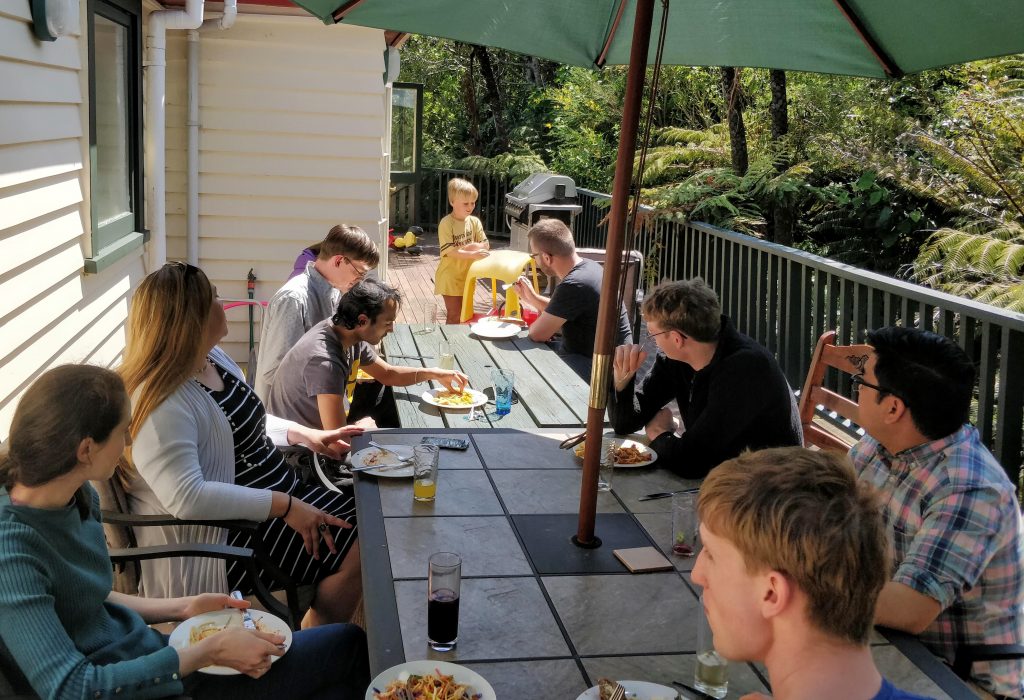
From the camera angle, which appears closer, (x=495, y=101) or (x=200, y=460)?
(x=200, y=460)

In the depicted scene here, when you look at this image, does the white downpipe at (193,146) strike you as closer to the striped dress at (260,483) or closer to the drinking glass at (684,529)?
the striped dress at (260,483)

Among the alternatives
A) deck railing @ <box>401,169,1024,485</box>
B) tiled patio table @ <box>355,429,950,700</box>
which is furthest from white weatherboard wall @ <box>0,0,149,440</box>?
deck railing @ <box>401,169,1024,485</box>

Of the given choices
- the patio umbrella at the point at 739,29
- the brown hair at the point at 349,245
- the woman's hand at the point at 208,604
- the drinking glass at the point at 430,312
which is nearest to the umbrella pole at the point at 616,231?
the patio umbrella at the point at 739,29

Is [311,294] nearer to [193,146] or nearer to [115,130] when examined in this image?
[115,130]

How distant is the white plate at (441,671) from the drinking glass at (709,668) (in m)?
0.40

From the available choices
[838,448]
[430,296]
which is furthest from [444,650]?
[430,296]

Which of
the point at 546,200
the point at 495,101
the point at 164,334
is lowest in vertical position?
the point at 164,334

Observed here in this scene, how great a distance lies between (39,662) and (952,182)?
7346mm

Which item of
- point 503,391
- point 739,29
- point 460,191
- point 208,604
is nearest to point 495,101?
point 460,191

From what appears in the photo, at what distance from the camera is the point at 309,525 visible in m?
3.05

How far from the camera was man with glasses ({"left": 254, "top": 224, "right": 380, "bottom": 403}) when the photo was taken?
15.4 feet

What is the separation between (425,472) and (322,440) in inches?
40.2

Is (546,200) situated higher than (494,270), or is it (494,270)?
(546,200)

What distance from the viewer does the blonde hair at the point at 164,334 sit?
280cm
